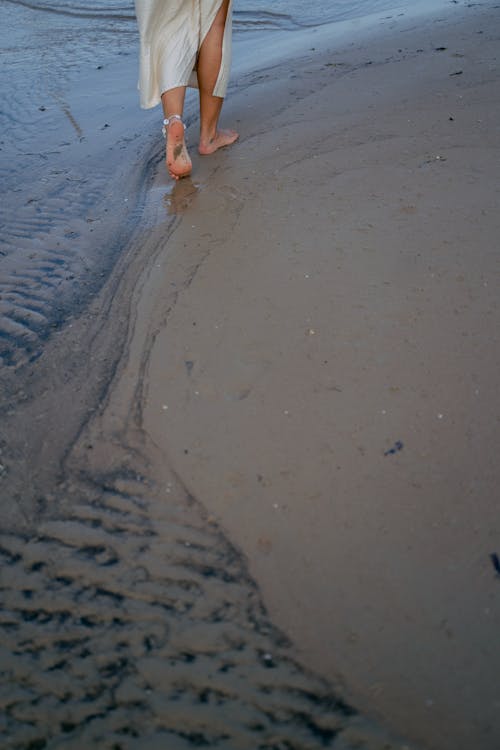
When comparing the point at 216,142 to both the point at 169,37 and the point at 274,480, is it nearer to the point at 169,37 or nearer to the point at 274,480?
the point at 169,37

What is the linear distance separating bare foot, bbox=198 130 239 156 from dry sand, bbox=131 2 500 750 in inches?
4.8

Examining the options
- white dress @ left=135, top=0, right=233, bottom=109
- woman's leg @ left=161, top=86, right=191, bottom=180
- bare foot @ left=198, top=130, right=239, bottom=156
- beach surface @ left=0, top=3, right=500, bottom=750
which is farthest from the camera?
bare foot @ left=198, top=130, right=239, bottom=156

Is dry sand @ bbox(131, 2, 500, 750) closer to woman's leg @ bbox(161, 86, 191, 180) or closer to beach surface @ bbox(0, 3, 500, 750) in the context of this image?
beach surface @ bbox(0, 3, 500, 750)

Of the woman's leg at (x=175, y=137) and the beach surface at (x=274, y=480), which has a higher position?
the woman's leg at (x=175, y=137)

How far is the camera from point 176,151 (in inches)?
134

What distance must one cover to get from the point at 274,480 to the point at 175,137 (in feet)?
7.14

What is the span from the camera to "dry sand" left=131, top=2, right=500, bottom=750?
1.56m

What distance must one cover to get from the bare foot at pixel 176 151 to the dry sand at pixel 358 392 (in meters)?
0.10

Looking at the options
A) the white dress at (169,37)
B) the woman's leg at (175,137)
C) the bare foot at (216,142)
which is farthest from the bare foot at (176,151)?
the bare foot at (216,142)

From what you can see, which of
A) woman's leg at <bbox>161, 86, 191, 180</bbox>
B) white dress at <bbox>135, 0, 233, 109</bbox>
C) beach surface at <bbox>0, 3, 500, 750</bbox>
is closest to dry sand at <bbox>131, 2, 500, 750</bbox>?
beach surface at <bbox>0, 3, 500, 750</bbox>

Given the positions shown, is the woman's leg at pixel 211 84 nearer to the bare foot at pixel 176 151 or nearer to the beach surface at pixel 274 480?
the bare foot at pixel 176 151

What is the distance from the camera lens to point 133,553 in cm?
180

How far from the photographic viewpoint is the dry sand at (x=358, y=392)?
1563mm

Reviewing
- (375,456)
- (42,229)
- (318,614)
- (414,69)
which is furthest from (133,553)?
(414,69)
